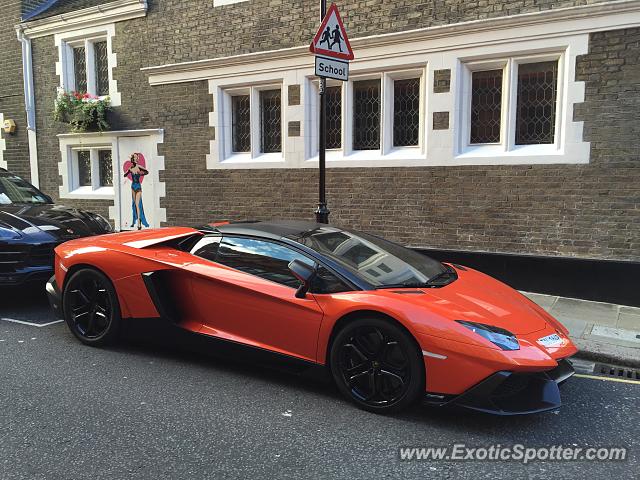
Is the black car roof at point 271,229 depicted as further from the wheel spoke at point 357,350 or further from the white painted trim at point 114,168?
the white painted trim at point 114,168

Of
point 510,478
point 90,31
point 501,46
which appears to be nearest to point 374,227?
point 501,46

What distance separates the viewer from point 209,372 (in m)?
4.36

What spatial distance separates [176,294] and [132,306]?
18.5 inches

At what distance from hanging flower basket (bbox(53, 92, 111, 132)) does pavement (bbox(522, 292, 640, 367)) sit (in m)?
8.84

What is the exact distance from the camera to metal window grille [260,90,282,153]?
933cm

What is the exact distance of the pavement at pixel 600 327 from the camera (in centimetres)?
486

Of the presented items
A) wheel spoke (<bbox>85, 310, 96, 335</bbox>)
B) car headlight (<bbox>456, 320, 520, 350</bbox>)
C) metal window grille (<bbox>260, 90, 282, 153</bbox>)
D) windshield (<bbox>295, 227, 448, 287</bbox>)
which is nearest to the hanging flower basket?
metal window grille (<bbox>260, 90, 282, 153</bbox>)

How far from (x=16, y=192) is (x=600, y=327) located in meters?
7.91

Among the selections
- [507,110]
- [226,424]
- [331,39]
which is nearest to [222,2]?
[331,39]

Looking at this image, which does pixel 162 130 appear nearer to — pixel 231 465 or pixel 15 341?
pixel 15 341

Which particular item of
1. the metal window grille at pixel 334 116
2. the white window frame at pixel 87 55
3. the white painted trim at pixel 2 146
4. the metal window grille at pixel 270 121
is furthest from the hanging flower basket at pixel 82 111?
the metal window grille at pixel 334 116

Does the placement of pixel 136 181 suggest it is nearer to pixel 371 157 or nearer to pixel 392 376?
pixel 371 157

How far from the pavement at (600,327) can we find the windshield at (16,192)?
7244 millimetres

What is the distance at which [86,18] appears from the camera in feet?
35.8
